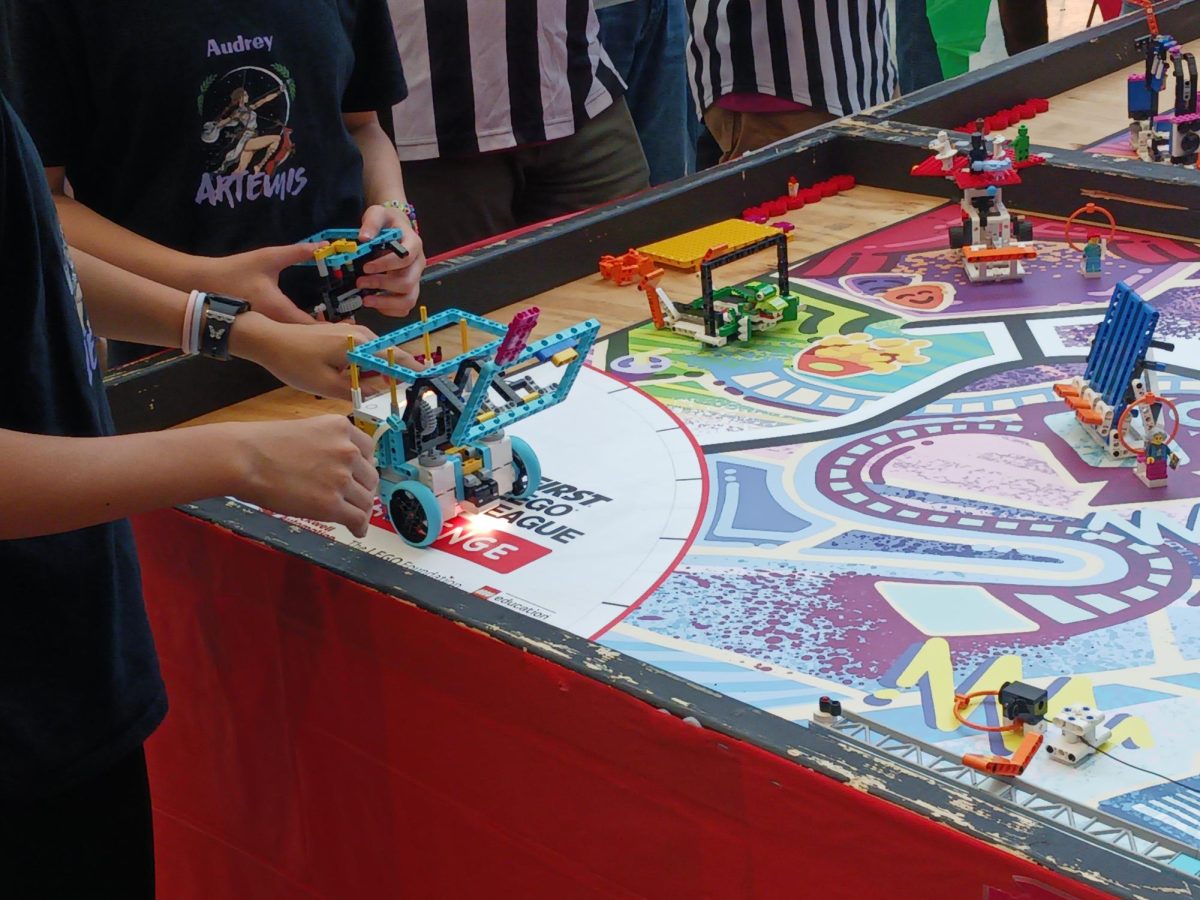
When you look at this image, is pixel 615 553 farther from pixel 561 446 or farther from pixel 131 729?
pixel 131 729

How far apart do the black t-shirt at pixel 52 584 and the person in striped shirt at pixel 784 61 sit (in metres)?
1.87

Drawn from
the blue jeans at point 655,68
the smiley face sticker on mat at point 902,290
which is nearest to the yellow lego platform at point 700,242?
the smiley face sticker on mat at point 902,290

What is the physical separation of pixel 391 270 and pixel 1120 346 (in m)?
0.72

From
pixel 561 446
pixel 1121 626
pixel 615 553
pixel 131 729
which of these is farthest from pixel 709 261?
pixel 131 729

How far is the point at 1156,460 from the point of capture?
53.2 inches

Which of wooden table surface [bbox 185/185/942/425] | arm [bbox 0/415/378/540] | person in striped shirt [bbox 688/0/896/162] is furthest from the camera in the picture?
person in striped shirt [bbox 688/0/896/162]

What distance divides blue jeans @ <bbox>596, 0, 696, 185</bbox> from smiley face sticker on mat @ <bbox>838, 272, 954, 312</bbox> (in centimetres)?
117

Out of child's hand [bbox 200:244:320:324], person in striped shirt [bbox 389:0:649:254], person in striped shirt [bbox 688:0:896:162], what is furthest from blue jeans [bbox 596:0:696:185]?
child's hand [bbox 200:244:320:324]

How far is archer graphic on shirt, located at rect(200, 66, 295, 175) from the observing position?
1.56 m

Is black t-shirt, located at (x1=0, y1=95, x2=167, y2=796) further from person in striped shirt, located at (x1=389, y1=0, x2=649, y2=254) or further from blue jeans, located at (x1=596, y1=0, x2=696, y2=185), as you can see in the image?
blue jeans, located at (x1=596, y1=0, x2=696, y2=185)

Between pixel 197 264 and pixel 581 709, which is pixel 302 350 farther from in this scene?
pixel 581 709

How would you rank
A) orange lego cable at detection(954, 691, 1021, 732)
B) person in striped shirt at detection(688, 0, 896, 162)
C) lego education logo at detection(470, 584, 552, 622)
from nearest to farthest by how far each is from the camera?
1. orange lego cable at detection(954, 691, 1021, 732)
2. lego education logo at detection(470, 584, 552, 622)
3. person in striped shirt at detection(688, 0, 896, 162)

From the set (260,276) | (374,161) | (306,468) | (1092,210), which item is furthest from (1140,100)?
(306,468)

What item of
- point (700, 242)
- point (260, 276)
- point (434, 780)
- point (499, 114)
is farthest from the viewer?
point (499, 114)
